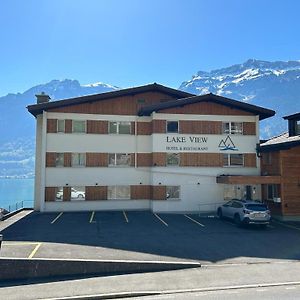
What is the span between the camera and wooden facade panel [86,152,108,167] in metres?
31.6

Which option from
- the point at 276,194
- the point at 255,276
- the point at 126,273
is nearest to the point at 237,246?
the point at 255,276

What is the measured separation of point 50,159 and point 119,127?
7.03m

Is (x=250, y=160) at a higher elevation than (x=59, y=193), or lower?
higher

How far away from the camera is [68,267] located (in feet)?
46.1

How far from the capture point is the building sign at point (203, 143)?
102ft

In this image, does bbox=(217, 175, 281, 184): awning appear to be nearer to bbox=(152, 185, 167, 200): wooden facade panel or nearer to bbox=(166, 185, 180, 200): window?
bbox=(166, 185, 180, 200): window

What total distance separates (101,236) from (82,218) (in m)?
7.54

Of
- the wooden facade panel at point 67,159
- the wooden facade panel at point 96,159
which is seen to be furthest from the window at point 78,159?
the wooden facade panel at point 96,159

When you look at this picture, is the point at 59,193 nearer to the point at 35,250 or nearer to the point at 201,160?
the point at 201,160

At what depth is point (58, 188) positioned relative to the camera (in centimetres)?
3102

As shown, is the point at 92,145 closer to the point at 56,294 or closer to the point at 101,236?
the point at 101,236

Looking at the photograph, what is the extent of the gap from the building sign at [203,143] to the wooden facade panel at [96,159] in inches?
186

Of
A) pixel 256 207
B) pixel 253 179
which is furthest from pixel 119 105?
pixel 256 207

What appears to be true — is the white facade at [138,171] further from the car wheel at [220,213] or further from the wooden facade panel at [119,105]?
the car wheel at [220,213]
